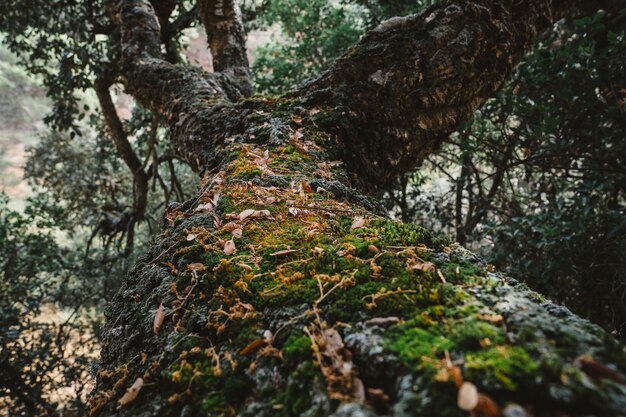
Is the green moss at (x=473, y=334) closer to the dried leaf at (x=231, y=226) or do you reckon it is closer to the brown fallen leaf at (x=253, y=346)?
the brown fallen leaf at (x=253, y=346)

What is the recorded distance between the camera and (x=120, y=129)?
17.3 ft

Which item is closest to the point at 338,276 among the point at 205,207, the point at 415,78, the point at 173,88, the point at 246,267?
the point at 246,267

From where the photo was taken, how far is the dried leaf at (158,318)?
1.04m

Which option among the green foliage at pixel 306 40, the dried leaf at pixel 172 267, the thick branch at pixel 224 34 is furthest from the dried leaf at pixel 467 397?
the green foliage at pixel 306 40

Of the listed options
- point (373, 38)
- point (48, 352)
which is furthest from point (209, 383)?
point (48, 352)

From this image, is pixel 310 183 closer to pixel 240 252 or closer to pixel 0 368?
pixel 240 252

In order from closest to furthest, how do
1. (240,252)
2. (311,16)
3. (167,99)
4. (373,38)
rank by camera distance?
(240,252), (373,38), (167,99), (311,16)

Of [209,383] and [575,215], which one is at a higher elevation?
[575,215]

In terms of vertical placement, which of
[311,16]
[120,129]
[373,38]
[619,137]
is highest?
[311,16]

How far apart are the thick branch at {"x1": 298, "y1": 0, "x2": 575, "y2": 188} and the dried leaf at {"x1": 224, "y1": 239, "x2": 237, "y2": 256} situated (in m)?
1.09

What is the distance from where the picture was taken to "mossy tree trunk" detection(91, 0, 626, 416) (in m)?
0.61

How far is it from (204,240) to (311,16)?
753 cm

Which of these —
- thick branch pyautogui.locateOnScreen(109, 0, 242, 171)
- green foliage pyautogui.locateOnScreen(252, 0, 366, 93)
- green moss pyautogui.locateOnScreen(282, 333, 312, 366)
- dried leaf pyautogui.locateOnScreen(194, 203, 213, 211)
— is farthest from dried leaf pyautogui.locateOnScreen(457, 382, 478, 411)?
green foliage pyautogui.locateOnScreen(252, 0, 366, 93)

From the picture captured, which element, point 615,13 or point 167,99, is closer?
point 167,99
